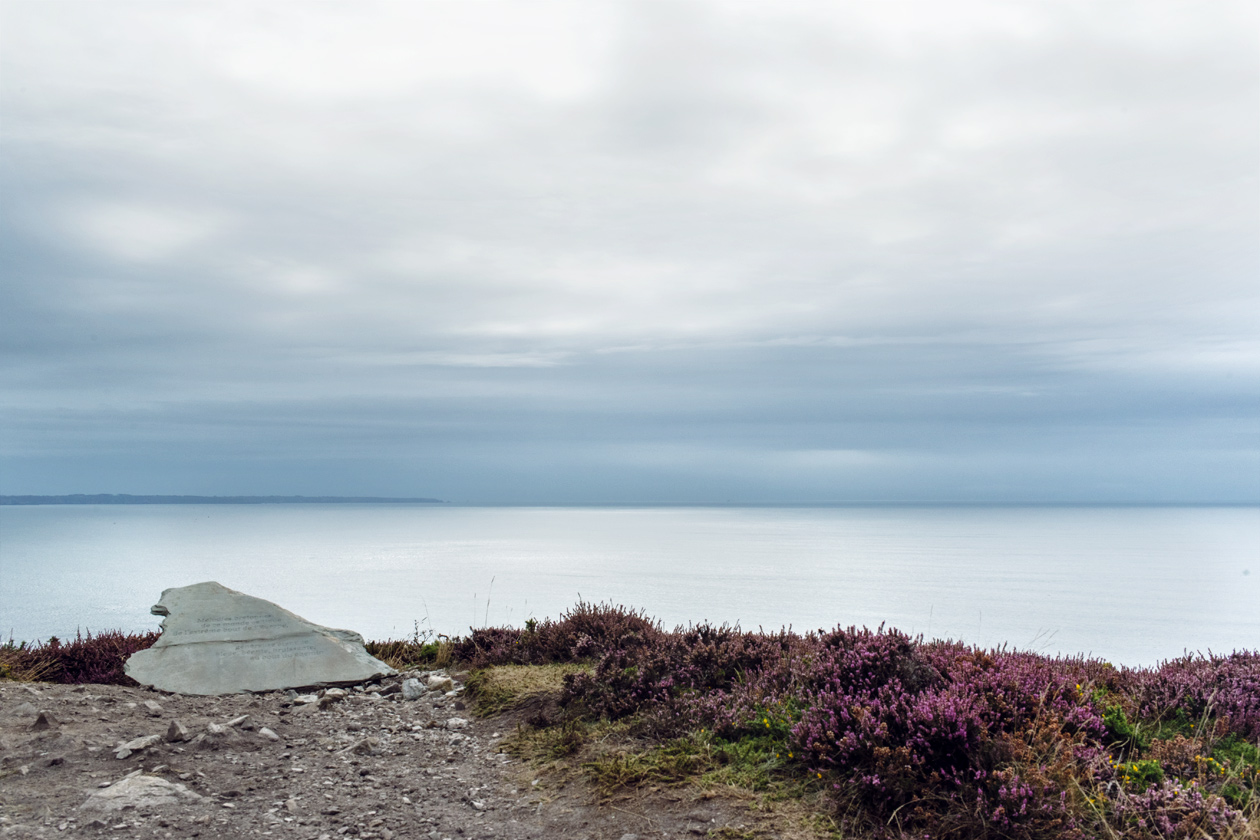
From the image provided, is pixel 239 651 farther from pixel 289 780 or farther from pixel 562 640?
pixel 289 780

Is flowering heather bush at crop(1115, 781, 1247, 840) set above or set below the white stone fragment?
above

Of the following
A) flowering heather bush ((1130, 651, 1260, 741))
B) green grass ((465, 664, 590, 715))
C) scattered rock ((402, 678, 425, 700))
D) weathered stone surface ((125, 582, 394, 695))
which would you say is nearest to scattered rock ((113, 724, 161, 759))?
weathered stone surface ((125, 582, 394, 695))

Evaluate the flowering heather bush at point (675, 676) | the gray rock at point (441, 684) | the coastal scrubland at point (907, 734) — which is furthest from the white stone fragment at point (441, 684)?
the flowering heather bush at point (675, 676)

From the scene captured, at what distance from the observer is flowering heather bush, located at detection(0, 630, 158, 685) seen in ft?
36.1

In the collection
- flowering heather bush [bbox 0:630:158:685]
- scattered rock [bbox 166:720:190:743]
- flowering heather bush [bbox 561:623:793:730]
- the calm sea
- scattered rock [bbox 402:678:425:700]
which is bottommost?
the calm sea

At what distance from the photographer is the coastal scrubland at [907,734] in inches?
205

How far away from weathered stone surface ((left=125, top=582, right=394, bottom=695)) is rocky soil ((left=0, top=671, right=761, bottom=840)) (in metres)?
0.85

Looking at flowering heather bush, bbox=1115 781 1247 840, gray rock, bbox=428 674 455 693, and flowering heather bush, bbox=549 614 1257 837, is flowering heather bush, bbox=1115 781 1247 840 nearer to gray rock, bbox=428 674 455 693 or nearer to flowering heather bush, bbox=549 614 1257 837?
flowering heather bush, bbox=549 614 1257 837

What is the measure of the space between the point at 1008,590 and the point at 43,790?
58860mm

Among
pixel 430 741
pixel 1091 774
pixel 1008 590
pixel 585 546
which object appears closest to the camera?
pixel 1091 774

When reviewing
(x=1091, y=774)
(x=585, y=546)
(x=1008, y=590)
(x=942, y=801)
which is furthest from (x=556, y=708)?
(x=585, y=546)

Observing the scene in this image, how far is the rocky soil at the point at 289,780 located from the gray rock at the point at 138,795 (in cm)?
2

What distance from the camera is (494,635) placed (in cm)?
1220

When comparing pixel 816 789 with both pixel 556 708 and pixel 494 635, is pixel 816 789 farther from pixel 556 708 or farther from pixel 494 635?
pixel 494 635
